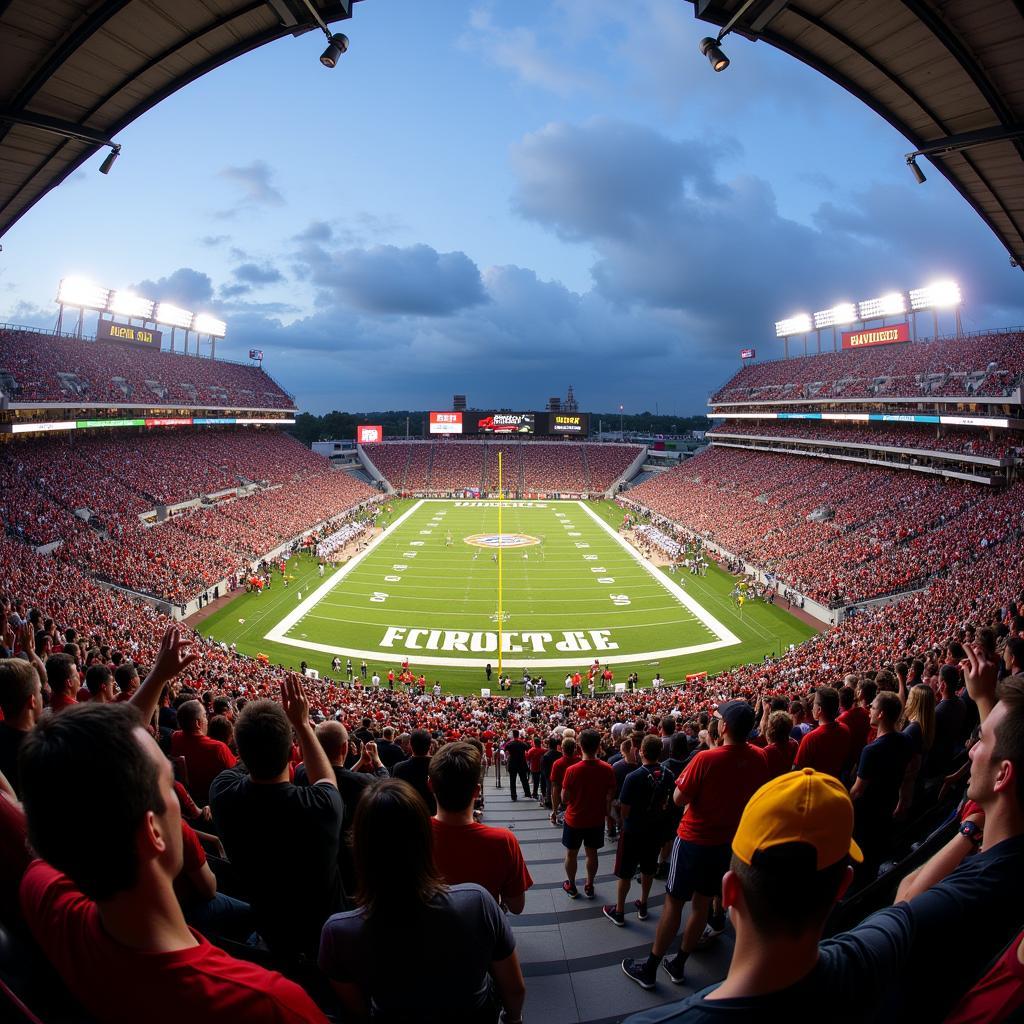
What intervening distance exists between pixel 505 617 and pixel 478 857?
27.8 m

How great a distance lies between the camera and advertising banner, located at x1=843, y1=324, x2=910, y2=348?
55.3m

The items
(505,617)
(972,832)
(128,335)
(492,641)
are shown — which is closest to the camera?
(972,832)

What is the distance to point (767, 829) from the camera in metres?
1.82

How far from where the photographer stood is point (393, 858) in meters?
2.24

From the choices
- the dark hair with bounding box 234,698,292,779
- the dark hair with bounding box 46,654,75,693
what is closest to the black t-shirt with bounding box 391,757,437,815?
the dark hair with bounding box 234,698,292,779

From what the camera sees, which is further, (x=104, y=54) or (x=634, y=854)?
(x=104, y=54)

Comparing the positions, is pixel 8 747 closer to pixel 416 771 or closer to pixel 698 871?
pixel 416 771

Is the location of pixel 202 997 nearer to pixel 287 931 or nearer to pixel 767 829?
pixel 767 829

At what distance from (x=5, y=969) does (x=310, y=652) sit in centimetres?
2531

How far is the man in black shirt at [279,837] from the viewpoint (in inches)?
119

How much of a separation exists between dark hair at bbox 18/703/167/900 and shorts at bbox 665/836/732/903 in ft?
13.5

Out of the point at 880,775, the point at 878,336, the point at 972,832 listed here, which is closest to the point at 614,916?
the point at 880,775

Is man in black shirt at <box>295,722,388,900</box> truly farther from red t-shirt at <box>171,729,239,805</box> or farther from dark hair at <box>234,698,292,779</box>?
red t-shirt at <box>171,729,239,805</box>

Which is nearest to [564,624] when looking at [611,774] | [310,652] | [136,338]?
[310,652]
